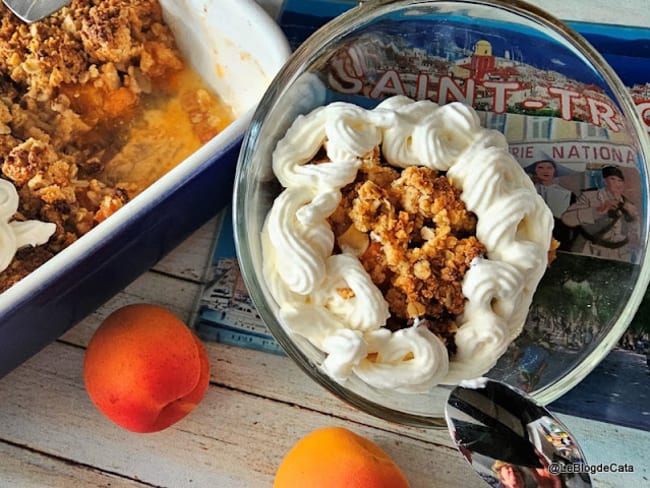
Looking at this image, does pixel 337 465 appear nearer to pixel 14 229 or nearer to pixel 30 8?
pixel 14 229

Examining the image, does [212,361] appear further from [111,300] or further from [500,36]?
[500,36]

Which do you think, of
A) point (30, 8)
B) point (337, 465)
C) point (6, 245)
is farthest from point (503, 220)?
point (30, 8)

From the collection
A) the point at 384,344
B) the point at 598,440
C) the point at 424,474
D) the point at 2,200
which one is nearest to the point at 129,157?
the point at 2,200

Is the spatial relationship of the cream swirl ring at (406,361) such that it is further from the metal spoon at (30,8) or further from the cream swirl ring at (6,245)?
the metal spoon at (30,8)

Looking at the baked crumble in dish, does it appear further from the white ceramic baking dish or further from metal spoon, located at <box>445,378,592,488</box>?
metal spoon, located at <box>445,378,592,488</box>

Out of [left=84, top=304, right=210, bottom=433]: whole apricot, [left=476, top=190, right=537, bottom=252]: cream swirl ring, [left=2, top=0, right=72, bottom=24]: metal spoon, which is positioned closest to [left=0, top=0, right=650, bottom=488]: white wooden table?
[left=84, top=304, right=210, bottom=433]: whole apricot

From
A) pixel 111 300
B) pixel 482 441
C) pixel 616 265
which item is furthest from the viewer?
pixel 111 300

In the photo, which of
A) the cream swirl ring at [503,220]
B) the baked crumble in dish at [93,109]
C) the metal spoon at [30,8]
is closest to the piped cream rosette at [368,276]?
the cream swirl ring at [503,220]
